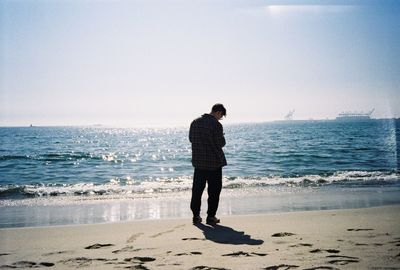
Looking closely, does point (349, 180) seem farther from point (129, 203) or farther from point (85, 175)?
point (85, 175)

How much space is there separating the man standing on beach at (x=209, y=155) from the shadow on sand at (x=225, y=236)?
0.39 m

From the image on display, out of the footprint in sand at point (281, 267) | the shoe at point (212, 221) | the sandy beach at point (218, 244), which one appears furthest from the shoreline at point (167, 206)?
the footprint in sand at point (281, 267)

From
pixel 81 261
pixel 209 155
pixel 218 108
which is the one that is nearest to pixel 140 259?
pixel 81 261

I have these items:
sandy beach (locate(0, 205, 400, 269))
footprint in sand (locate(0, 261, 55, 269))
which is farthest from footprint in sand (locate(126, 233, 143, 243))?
footprint in sand (locate(0, 261, 55, 269))

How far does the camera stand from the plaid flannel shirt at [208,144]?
556 cm

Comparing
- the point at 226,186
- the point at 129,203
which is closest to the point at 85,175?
the point at 226,186

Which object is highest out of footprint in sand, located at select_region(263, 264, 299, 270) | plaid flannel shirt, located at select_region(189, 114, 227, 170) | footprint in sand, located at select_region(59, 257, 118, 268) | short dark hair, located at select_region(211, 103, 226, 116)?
short dark hair, located at select_region(211, 103, 226, 116)

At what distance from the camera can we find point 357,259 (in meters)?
3.37

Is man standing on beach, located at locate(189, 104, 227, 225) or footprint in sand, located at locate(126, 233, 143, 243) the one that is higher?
man standing on beach, located at locate(189, 104, 227, 225)

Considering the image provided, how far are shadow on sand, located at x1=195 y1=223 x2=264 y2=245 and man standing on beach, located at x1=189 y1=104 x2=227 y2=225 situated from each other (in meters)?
0.39

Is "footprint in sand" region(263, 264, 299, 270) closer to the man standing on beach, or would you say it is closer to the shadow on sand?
the shadow on sand

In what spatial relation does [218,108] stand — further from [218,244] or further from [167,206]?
[167,206]

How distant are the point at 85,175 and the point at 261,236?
14.8 meters

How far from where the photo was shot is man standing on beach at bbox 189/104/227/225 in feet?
18.2
